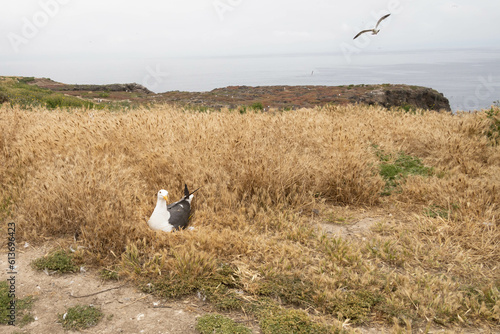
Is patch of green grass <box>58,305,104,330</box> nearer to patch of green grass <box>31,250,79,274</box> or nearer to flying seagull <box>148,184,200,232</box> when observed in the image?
patch of green grass <box>31,250,79,274</box>

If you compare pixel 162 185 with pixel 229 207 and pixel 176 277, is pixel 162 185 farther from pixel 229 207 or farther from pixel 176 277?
pixel 176 277

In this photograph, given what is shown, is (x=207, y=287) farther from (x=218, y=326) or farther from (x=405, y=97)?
(x=405, y=97)

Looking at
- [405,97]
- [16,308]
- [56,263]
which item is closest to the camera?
[16,308]

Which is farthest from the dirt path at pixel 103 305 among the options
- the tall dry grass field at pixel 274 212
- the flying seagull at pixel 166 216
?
the flying seagull at pixel 166 216

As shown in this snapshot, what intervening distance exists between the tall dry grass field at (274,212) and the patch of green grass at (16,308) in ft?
2.40

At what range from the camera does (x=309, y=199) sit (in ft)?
17.3

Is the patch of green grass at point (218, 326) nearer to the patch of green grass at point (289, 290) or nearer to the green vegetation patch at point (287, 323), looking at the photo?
the green vegetation patch at point (287, 323)

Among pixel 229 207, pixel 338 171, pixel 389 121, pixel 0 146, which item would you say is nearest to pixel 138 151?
pixel 229 207

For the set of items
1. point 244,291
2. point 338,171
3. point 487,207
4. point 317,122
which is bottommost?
point 244,291

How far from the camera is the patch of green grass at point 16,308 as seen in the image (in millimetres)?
3182

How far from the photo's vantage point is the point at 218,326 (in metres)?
3.05

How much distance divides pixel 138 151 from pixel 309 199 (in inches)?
113

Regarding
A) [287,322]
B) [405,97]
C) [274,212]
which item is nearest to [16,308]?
[287,322]

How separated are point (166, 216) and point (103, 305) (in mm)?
1248
